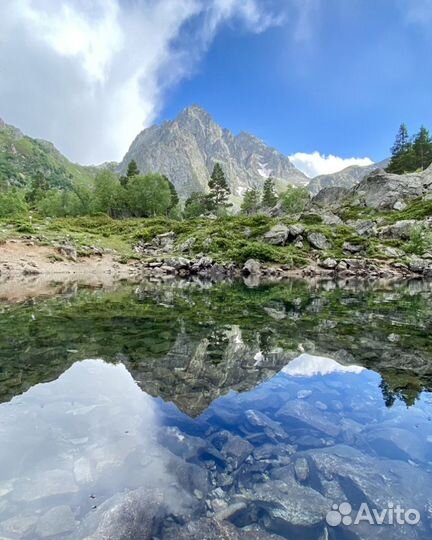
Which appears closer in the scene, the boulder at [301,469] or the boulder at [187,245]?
the boulder at [301,469]

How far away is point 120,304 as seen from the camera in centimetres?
2141

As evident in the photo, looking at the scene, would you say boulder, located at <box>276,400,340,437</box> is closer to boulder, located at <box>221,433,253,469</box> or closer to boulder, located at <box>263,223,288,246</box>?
boulder, located at <box>221,433,253,469</box>

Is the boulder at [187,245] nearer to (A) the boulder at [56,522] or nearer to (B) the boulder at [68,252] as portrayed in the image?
(B) the boulder at [68,252]

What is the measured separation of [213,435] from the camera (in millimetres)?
6625

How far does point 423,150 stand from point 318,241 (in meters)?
85.8

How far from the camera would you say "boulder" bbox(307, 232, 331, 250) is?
59.6m

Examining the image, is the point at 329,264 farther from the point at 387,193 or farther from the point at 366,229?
the point at 387,193

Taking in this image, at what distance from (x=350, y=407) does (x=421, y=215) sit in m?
78.0

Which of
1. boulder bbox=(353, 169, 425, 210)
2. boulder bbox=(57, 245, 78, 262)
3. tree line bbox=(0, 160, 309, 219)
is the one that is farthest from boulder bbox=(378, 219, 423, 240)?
boulder bbox=(57, 245, 78, 262)

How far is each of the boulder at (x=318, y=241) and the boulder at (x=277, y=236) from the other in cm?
423

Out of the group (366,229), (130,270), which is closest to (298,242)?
(366,229)

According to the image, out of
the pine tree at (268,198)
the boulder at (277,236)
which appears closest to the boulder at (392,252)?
the boulder at (277,236)

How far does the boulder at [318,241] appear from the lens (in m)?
59.6

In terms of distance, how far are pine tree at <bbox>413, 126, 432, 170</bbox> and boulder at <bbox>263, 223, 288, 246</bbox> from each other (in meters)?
83.3
